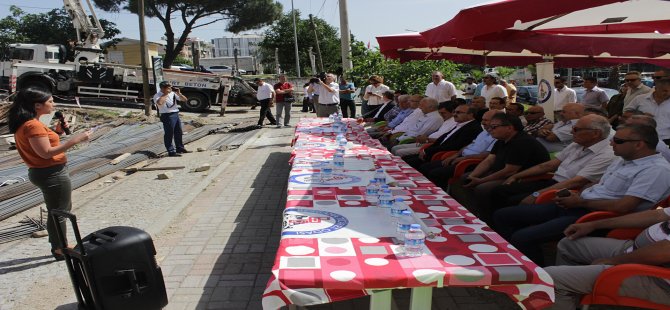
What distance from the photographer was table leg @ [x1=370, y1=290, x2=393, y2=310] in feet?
6.66

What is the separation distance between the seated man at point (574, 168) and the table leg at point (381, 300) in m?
2.14

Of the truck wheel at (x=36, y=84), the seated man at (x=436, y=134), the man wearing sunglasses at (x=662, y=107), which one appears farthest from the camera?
the truck wheel at (x=36, y=84)

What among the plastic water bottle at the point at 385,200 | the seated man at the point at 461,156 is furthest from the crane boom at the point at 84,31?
the plastic water bottle at the point at 385,200

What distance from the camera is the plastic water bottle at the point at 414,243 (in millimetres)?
2223

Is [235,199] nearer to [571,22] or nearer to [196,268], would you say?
[196,268]

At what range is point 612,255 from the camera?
2686mm

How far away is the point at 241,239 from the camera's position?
14.4 ft

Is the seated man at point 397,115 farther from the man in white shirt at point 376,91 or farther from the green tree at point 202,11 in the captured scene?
the green tree at point 202,11

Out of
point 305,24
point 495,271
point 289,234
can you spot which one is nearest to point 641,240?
point 495,271

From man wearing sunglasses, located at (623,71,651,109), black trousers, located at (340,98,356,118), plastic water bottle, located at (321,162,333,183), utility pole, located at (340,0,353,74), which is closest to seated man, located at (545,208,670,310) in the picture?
plastic water bottle, located at (321,162,333,183)

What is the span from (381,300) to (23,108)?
2.97 metres

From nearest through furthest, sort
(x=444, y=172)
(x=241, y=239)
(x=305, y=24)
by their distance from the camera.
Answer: (x=241, y=239) < (x=444, y=172) < (x=305, y=24)

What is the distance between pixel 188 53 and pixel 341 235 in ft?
386

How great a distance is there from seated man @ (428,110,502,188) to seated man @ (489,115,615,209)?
2.90 feet
